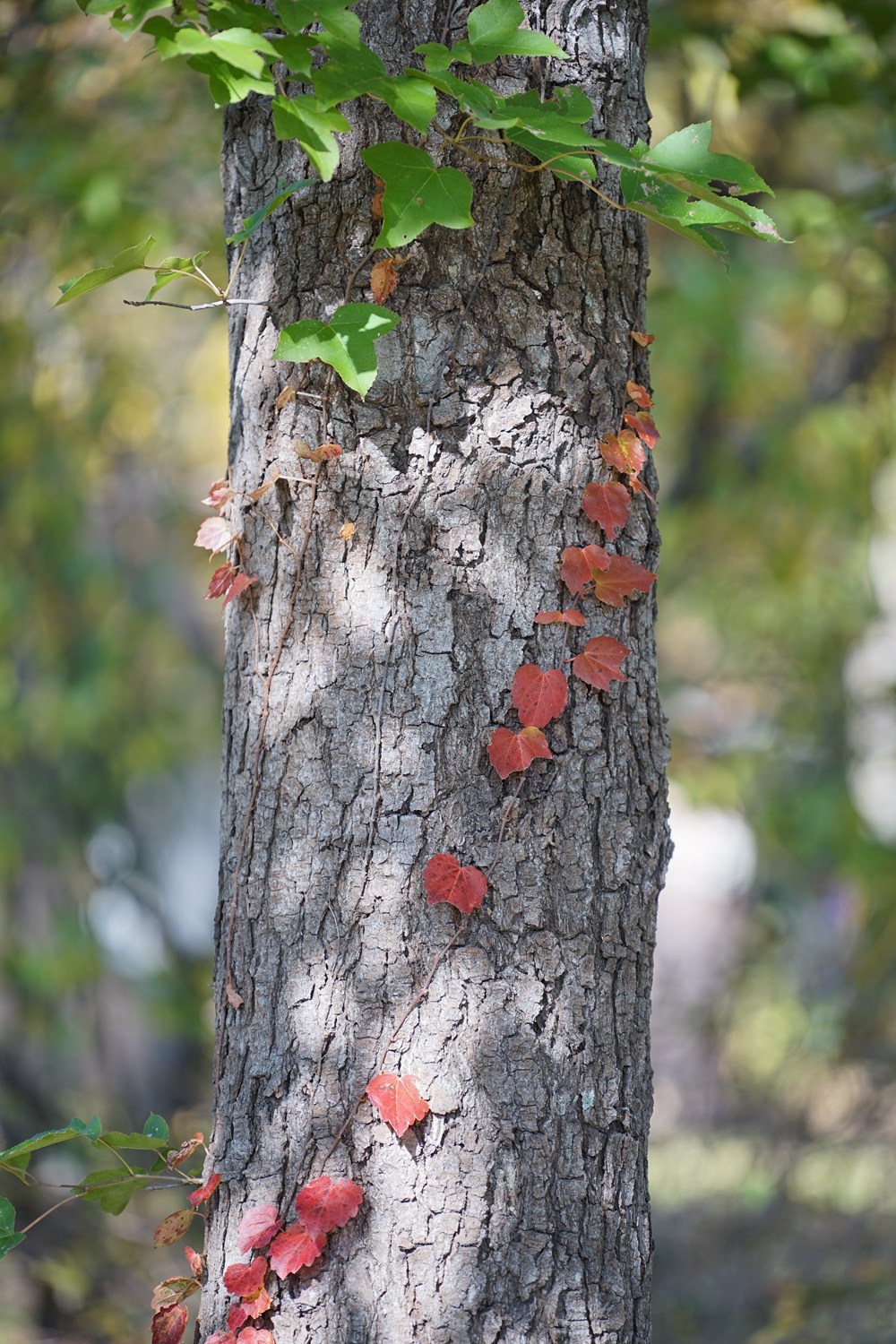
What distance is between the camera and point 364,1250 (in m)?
1.19

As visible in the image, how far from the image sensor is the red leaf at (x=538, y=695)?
4.04 feet

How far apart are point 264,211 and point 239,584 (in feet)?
1.41

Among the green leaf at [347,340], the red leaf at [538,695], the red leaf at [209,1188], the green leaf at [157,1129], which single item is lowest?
the red leaf at [209,1188]

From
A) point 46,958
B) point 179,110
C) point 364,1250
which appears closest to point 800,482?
point 179,110

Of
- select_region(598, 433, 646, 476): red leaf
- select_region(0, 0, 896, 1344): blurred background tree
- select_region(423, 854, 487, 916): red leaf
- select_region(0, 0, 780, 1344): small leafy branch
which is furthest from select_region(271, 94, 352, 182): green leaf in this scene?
select_region(0, 0, 896, 1344): blurred background tree

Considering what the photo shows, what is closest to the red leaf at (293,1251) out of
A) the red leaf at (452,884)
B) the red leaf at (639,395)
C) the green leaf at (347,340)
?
the red leaf at (452,884)

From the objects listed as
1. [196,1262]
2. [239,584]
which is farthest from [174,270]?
[196,1262]

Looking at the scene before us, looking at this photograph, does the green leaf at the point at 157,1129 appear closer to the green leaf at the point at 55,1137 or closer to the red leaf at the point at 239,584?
the green leaf at the point at 55,1137

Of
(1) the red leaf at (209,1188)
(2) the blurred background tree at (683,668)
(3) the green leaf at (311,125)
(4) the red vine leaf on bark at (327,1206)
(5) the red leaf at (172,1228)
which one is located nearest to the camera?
(3) the green leaf at (311,125)

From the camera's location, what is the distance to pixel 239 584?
1.34 metres

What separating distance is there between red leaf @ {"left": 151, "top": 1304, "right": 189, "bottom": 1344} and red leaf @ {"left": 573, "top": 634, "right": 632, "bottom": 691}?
3.01 ft

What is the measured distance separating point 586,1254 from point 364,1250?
248 millimetres

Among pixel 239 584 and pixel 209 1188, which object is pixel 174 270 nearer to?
pixel 239 584

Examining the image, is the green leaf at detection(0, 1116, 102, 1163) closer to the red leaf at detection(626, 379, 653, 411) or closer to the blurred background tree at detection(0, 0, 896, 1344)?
the red leaf at detection(626, 379, 653, 411)
